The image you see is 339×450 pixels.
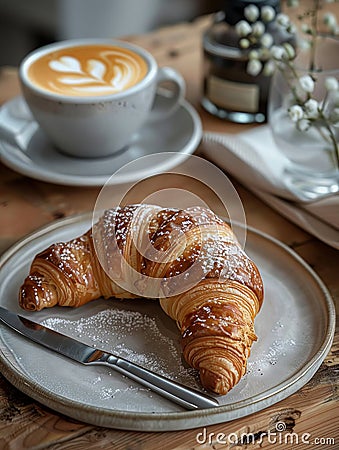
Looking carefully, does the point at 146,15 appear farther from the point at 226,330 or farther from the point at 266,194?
the point at 226,330

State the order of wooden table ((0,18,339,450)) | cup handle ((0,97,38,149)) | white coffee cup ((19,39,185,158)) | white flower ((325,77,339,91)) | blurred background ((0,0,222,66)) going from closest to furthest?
wooden table ((0,18,339,450)), white flower ((325,77,339,91)), white coffee cup ((19,39,185,158)), cup handle ((0,97,38,149)), blurred background ((0,0,222,66))

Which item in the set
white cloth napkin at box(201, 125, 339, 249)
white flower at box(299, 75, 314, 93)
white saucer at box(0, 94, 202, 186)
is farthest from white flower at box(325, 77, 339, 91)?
white saucer at box(0, 94, 202, 186)

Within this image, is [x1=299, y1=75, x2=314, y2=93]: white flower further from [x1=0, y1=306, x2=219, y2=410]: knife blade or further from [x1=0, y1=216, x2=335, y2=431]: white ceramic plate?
[x1=0, y1=306, x2=219, y2=410]: knife blade

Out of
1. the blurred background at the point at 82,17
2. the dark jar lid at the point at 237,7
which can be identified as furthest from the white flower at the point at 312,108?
the blurred background at the point at 82,17

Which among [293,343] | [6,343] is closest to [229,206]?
[293,343]

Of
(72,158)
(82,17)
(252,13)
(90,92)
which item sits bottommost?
(82,17)

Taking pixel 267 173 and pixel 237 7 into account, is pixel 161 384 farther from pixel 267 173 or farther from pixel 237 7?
pixel 237 7

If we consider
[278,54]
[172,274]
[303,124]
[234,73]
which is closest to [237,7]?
[234,73]
